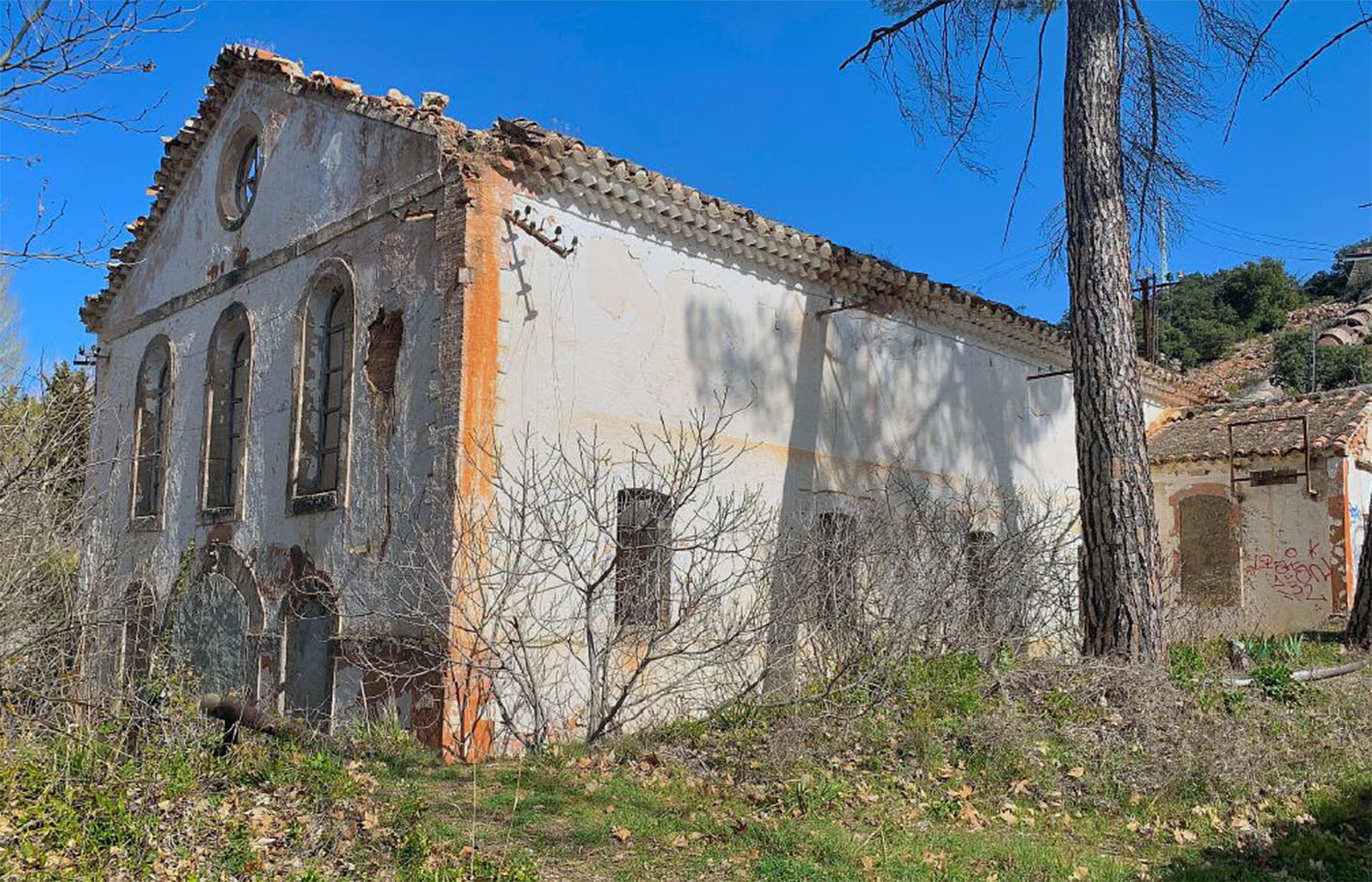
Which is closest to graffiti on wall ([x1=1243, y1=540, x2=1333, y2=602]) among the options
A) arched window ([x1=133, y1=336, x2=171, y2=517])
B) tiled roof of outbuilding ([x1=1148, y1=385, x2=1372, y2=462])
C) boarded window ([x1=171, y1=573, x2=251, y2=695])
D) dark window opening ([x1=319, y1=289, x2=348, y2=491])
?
tiled roof of outbuilding ([x1=1148, y1=385, x2=1372, y2=462])

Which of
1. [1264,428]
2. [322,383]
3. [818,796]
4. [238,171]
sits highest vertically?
[238,171]

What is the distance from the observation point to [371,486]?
432 inches

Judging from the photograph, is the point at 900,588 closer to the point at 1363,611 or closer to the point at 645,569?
the point at 645,569

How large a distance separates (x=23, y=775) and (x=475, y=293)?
5.30 metres

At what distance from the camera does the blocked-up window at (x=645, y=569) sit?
9.72 m

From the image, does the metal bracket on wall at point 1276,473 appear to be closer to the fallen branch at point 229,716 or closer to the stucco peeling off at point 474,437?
the stucco peeling off at point 474,437

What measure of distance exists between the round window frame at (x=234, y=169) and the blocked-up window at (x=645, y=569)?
22.1 ft

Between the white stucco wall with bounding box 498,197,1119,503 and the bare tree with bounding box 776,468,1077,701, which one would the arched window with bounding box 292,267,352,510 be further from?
the bare tree with bounding box 776,468,1077,701

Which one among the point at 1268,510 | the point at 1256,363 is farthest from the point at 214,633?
the point at 1256,363

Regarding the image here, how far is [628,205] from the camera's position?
37.3ft

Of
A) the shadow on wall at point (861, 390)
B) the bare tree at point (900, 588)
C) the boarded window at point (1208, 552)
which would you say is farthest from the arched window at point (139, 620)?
the boarded window at point (1208, 552)

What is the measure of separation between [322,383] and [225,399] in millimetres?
2173

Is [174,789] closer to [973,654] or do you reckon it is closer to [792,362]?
[973,654]

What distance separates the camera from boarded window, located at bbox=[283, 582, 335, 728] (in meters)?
11.1
